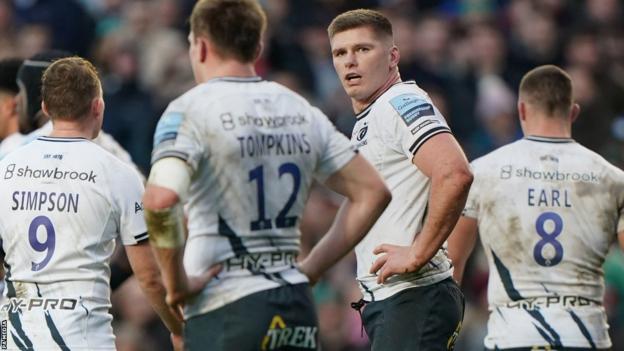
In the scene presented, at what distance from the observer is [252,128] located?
6262 mm

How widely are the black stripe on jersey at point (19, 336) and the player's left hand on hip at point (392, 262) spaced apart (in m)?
1.86

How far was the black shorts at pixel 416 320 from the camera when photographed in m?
7.84

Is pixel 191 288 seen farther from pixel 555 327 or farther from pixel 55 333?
pixel 555 327

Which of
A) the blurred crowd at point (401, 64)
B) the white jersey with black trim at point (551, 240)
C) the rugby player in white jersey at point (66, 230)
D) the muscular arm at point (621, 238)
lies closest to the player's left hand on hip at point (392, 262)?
the rugby player in white jersey at point (66, 230)

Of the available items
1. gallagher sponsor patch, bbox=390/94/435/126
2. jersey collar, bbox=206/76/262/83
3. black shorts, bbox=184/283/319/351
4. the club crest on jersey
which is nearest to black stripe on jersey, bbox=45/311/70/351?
black shorts, bbox=184/283/319/351

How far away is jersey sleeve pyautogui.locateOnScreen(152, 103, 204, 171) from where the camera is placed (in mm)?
6062

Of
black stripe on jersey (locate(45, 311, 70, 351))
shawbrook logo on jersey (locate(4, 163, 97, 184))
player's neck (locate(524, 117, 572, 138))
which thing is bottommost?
black stripe on jersey (locate(45, 311, 70, 351))

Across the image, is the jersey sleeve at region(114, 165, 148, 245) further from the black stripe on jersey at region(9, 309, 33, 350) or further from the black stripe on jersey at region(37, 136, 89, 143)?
the black stripe on jersey at region(9, 309, 33, 350)

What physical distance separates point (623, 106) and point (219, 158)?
1174cm

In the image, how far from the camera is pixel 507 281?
879 cm

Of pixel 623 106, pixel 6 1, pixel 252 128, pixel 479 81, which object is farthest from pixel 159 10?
pixel 252 128

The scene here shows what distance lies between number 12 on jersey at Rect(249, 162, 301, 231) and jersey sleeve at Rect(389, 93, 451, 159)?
1435 mm

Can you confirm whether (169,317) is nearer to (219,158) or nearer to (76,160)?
(76,160)

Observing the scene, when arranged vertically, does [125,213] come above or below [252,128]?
below
